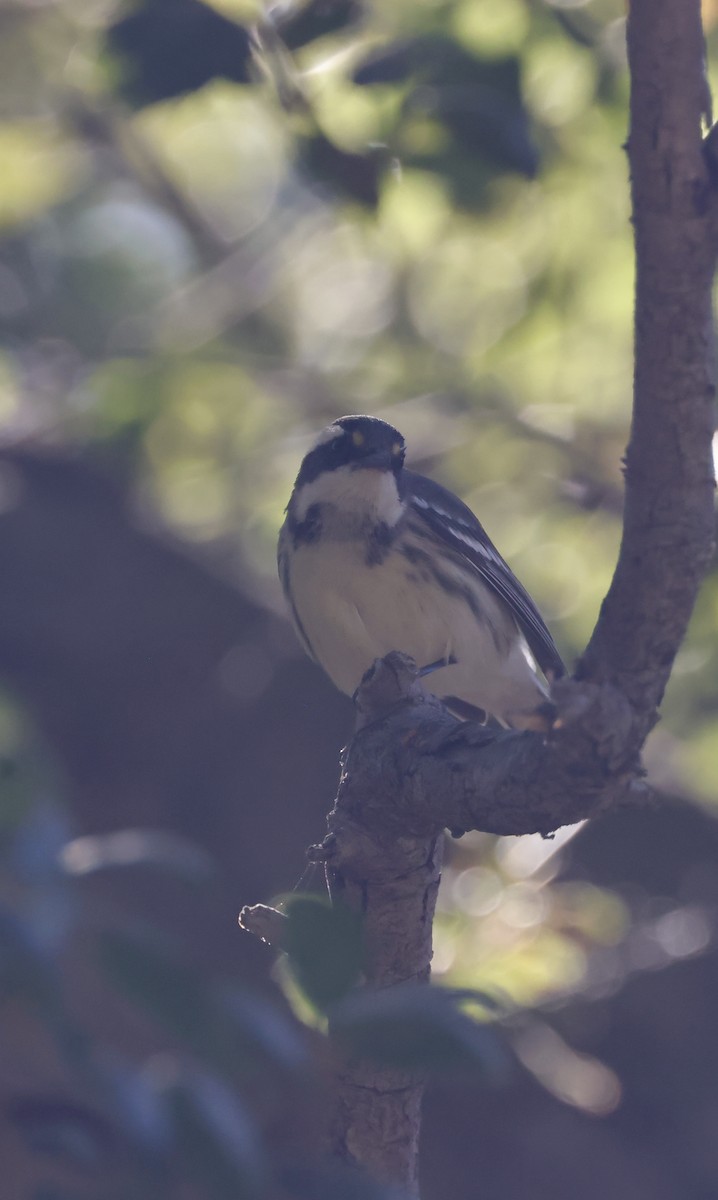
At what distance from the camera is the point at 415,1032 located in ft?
4.27

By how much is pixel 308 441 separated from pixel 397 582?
2.21 metres

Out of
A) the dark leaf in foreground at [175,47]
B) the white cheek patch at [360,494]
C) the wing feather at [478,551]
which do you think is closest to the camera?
the dark leaf in foreground at [175,47]

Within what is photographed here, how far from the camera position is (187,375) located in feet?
20.1

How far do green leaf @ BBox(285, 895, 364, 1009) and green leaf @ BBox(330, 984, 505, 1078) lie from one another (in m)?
0.02

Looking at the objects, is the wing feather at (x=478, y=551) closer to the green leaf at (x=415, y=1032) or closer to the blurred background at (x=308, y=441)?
the blurred background at (x=308, y=441)

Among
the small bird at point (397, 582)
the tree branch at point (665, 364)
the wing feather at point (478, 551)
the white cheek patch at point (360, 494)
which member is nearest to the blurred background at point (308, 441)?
the tree branch at point (665, 364)

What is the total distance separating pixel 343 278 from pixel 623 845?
12.0 ft

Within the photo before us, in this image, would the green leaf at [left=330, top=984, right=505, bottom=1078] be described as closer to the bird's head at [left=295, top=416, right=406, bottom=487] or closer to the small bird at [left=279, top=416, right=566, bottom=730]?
the small bird at [left=279, top=416, right=566, bottom=730]

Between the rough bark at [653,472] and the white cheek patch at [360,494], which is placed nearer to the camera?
the rough bark at [653,472]

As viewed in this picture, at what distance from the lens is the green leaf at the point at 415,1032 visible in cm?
127

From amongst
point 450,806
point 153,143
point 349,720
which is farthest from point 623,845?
point 450,806

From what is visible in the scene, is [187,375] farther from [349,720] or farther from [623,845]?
[623,845]

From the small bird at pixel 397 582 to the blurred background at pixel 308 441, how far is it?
701 mm

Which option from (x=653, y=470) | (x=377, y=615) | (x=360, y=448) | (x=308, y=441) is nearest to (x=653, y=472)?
(x=653, y=470)
